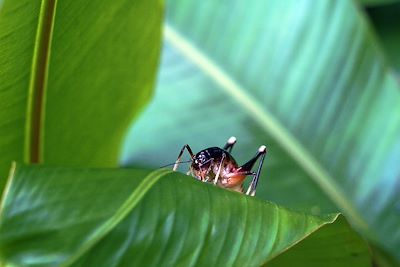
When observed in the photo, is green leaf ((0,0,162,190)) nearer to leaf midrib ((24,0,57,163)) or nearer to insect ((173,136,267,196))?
leaf midrib ((24,0,57,163))

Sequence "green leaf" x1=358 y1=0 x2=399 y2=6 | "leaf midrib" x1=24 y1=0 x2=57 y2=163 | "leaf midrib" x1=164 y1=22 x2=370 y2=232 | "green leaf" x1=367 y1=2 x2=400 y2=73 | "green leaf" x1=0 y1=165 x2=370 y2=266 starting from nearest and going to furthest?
"green leaf" x1=0 y1=165 x2=370 y2=266
"leaf midrib" x1=24 y1=0 x2=57 y2=163
"leaf midrib" x1=164 y1=22 x2=370 y2=232
"green leaf" x1=358 y1=0 x2=399 y2=6
"green leaf" x1=367 y1=2 x2=400 y2=73

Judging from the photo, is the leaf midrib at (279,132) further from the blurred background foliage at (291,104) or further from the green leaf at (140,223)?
the green leaf at (140,223)

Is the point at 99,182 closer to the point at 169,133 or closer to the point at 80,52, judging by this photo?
the point at 80,52

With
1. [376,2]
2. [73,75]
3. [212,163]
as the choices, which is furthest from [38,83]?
[376,2]

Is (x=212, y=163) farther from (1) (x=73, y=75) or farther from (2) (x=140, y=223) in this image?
(2) (x=140, y=223)

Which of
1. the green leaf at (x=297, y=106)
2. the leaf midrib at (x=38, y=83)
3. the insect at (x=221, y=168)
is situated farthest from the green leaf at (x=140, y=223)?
the green leaf at (x=297, y=106)

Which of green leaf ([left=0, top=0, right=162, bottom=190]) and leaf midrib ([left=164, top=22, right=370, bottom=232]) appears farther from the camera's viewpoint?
leaf midrib ([left=164, top=22, right=370, bottom=232])

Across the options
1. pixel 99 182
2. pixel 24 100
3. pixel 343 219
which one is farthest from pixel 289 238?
pixel 24 100

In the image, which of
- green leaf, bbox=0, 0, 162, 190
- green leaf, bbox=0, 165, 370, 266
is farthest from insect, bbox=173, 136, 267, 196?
green leaf, bbox=0, 165, 370, 266
